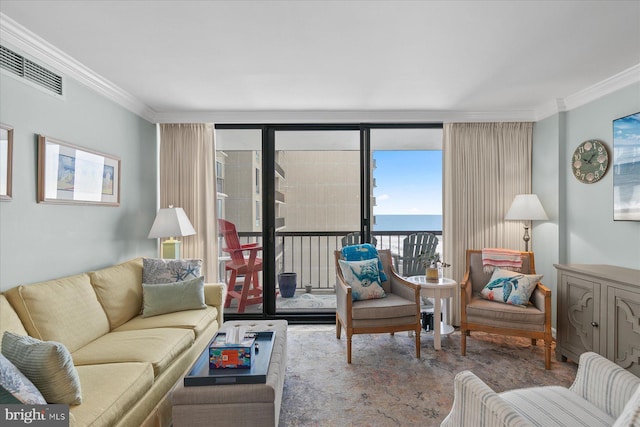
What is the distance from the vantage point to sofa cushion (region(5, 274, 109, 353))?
2.06m

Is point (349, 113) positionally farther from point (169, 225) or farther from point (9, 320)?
point (9, 320)

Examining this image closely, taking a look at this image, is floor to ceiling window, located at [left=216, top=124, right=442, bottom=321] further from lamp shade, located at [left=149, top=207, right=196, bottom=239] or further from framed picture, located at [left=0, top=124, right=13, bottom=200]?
framed picture, located at [left=0, top=124, right=13, bottom=200]

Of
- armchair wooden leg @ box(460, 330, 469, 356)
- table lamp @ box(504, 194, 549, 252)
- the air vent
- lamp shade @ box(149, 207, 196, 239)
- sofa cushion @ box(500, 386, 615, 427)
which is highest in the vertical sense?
the air vent

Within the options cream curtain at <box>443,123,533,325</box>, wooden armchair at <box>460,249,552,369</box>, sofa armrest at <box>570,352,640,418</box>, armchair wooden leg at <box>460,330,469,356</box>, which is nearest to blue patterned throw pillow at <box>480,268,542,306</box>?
wooden armchair at <box>460,249,552,369</box>

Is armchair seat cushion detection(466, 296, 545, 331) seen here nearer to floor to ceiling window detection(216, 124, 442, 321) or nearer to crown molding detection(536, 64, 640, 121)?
floor to ceiling window detection(216, 124, 442, 321)

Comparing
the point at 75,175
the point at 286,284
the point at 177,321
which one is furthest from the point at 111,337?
the point at 286,284

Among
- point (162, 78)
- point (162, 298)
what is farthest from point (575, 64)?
point (162, 298)

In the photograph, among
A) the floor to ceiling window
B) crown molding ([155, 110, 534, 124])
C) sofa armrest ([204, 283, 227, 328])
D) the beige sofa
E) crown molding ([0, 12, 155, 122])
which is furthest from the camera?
the floor to ceiling window

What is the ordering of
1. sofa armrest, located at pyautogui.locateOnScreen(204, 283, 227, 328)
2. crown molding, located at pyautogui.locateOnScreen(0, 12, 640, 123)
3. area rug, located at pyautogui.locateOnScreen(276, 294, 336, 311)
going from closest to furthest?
crown molding, located at pyautogui.locateOnScreen(0, 12, 640, 123)
sofa armrest, located at pyautogui.locateOnScreen(204, 283, 227, 328)
area rug, located at pyautogui.locateOnScreen(276, 294, 336, 311)

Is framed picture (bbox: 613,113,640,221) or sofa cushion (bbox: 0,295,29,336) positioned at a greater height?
framed picture (bbox: 613,113,640,221)

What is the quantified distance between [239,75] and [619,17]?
104 inches

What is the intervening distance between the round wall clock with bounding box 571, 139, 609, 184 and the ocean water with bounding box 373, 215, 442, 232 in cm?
152

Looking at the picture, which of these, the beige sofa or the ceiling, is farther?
the ceiling

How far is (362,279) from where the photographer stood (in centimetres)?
341
